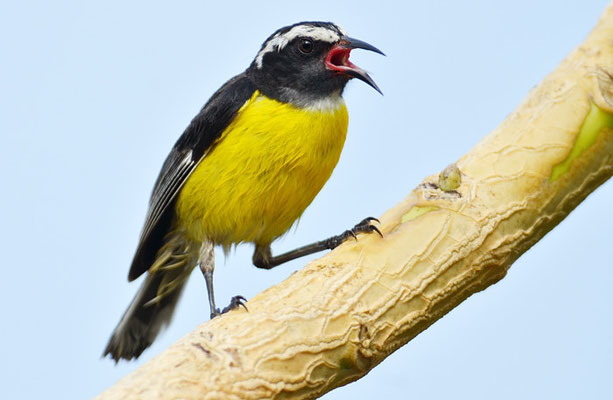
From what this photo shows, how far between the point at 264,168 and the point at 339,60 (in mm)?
1035

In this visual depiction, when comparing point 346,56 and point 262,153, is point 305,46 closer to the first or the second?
point 346,56

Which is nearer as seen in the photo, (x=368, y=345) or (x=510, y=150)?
(x=368, y=345)

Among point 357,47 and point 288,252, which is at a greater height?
point 357,47

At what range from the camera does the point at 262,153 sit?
533cm

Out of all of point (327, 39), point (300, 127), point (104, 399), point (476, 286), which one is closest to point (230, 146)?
point (300, 127)

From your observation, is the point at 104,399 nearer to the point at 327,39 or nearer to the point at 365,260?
the point at 365,260

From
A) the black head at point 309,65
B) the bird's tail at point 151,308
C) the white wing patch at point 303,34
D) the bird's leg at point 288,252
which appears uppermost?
the white wing patch at point 303,34

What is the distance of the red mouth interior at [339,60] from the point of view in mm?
5648

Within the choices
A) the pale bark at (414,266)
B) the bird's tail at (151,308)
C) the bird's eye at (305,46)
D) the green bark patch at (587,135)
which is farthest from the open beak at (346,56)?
the bird's tail at (151,308)

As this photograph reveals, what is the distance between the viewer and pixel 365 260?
13.3ft

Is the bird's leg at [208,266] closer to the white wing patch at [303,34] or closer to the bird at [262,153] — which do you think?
the bird at [262,153]

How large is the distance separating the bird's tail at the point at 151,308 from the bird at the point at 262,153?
15cm

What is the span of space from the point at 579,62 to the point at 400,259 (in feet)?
4.83

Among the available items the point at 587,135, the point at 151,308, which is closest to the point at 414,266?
the point at 587,135
